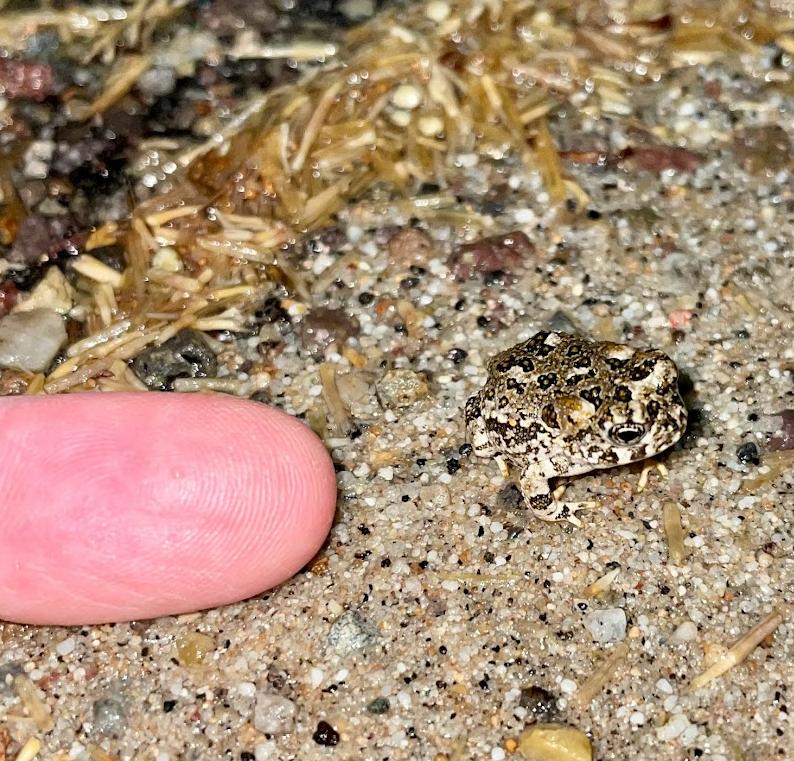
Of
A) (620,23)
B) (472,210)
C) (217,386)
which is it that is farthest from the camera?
(620,23)

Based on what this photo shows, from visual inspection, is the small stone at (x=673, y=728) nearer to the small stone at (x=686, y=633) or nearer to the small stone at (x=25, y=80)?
the small stone at (x=686, y=633)

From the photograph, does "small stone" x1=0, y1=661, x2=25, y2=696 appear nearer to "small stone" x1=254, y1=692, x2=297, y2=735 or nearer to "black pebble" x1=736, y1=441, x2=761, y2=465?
"small stone" x1=254, y1=692, x2=297, y2=735

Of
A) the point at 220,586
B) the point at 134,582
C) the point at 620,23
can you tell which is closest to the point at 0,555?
the point at 134,582

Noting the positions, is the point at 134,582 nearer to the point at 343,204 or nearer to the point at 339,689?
the point at 339,689

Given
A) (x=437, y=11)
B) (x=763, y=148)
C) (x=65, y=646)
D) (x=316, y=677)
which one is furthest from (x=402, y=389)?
(x=437, y=11)

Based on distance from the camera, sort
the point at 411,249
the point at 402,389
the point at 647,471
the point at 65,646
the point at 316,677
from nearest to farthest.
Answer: the point at 316,677, the point at 65,646, the point at 647,471, the point at 402,389, the point at 411,249

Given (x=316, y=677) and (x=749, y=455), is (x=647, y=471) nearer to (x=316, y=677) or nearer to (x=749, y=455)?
(x=749, y=455)

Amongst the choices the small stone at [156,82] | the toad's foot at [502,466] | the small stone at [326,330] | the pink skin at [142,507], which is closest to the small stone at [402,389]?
the small stone at [326,330]
